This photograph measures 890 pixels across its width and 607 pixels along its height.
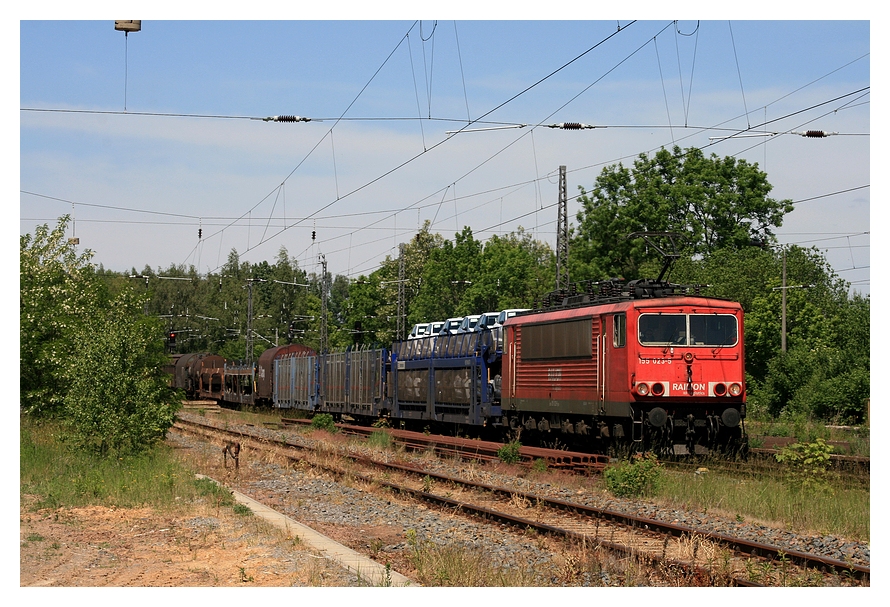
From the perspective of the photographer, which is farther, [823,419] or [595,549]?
[823,419]

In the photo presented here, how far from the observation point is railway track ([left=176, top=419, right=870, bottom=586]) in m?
11.4

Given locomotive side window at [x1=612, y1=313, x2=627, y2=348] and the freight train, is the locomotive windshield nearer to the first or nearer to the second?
the freight train

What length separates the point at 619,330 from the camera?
70.6 ft

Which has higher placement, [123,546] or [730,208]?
[730,208]

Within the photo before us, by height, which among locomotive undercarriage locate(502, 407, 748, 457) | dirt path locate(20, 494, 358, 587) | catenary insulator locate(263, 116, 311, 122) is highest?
catenary insulator locate(263, 116, 311, 122)

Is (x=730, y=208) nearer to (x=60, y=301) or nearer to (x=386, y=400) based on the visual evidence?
(x=386, y=400)

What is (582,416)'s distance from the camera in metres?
23.2

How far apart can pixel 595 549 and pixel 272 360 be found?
4382 centimetres

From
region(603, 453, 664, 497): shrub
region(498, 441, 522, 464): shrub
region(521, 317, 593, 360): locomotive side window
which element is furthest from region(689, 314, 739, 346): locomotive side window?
region(498, 441, 522, 464): shrub

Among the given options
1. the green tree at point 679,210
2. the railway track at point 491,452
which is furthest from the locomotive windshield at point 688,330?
the green tree at point 679,210

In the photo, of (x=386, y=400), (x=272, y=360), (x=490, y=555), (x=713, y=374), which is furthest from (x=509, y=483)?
(x=272, y=360)

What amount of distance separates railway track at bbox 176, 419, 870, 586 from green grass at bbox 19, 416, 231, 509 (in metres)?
3.67

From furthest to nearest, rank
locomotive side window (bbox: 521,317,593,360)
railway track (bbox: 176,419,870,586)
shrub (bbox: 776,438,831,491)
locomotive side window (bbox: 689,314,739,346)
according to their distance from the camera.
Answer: locomotive side window (bbox: 521,317,593,360), locomotive side window (bbox: 689,314,739,346), shrub (bbox: 776,438,831,491), railway track (bbox: 176,419,870,586)

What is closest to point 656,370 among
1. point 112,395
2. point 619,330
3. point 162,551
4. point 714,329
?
point 619,330
